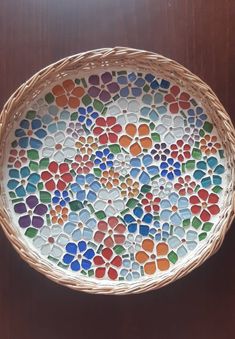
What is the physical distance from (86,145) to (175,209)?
168 mm

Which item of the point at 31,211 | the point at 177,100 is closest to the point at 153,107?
the point at 177,100

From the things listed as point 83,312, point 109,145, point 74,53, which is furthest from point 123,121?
point 83,312

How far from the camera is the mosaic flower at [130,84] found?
78 cm

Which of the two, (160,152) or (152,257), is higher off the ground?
(160,152)

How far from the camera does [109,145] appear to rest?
0.78 meters

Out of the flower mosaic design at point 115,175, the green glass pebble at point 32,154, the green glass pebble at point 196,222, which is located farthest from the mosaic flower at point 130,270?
the green glass pebble at point 32,154

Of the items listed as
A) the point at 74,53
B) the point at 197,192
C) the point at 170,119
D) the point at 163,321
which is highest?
the point at 74,53

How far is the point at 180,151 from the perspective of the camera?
2.55ft

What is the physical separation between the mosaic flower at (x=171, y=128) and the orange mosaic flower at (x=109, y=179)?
0.09 meters

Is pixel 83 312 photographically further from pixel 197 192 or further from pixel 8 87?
pixel 8 87

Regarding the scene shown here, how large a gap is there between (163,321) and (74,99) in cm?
39

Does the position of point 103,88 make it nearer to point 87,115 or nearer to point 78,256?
point 87,115

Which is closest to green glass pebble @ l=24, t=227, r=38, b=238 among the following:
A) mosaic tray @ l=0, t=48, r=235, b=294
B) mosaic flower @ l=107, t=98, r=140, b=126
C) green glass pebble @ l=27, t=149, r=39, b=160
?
mosaic tray @ l=0, t=48, r=235, b=294

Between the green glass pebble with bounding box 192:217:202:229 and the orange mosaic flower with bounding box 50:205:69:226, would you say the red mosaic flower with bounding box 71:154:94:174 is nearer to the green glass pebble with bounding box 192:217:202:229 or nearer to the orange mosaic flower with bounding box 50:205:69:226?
the orange mosaic flower with bounding box 50:205:69:226
